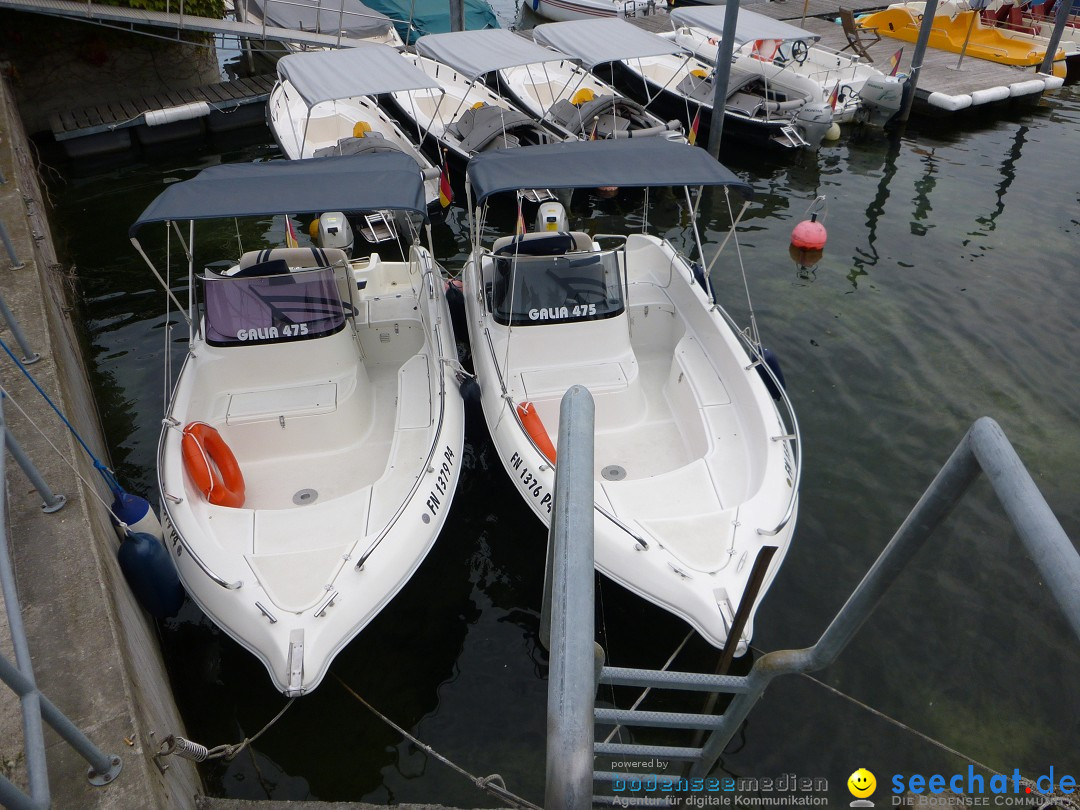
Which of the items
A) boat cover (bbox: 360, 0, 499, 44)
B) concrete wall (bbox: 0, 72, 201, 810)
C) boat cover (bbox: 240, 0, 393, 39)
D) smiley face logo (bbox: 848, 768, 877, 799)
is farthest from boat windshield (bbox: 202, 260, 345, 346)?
boat cover (bbox: 360, 0, 499, 44)

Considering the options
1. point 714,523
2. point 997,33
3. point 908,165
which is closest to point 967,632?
point 714,523

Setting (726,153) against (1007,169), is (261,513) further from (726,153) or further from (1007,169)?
(1007,169)

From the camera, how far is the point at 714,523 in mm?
5793

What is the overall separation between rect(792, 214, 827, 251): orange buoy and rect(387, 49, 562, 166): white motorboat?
4.94m

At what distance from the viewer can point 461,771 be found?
4715 mm

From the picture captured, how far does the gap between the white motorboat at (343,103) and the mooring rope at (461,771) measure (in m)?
8.99

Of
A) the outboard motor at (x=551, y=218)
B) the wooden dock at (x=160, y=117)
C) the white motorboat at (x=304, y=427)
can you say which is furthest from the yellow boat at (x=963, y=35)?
the white motorboat at (x=304, y=427)

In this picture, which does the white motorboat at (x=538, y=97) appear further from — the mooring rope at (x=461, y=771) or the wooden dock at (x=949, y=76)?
the mooring rope at (x=461, y=771)

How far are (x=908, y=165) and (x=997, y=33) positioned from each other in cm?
1066

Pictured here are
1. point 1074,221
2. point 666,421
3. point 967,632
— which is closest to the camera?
point 967,632

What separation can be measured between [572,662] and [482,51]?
14.5 metres

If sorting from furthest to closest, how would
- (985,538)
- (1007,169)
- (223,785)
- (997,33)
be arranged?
(997,33)
(1007,169)
(985,538)
(223,785)

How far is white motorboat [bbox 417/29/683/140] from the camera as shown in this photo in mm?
13570

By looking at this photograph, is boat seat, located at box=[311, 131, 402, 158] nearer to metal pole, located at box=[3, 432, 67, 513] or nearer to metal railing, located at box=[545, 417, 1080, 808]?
metal pole, located at box=[3, 432, 67, 513]
